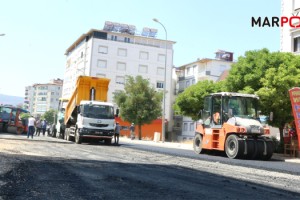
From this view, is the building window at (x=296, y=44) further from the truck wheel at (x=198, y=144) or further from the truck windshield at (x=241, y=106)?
the truck wheel at (x=198, y=144)

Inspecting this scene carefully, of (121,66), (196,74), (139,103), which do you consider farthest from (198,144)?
(121,66)

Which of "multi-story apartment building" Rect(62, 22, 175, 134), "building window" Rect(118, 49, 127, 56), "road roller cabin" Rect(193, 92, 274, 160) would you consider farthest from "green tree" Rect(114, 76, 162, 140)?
"road roller cabin" Rect(193, 92, 274, 160)

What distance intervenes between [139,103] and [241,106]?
101ft

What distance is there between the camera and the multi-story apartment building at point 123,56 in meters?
64.8

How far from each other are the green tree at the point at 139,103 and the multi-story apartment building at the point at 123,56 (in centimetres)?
1512

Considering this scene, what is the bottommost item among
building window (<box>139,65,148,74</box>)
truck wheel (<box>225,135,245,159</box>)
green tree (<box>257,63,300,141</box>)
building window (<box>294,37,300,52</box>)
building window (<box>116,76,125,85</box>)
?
truck wheel (<box>225,135,245,159</box>)

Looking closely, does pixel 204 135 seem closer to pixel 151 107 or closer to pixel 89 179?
pixel 89 179

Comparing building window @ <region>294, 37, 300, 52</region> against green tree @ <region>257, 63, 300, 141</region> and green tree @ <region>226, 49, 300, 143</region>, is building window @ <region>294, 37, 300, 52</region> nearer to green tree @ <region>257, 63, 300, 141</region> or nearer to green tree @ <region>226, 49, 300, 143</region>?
green tree @ <region>226, 49, 300, 143</region>

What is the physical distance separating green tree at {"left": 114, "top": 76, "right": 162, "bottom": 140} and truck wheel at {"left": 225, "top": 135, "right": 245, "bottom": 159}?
99.5ft

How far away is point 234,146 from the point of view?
1586 centimetres

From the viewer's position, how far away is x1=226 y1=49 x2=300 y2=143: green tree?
754 inches

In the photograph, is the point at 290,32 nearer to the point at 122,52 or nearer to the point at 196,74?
the point at 196,74

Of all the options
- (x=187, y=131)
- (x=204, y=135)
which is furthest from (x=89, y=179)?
(x=187, y=131)

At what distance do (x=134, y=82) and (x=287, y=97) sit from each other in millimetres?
30695
